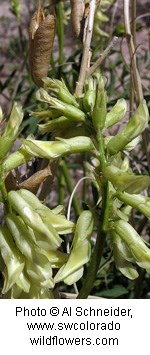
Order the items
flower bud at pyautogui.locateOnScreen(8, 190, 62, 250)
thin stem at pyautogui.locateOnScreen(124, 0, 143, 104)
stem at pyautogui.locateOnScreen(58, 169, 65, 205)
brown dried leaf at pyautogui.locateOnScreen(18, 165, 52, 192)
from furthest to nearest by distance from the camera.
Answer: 1. stem at pyautogui.locateOnScreen(58, 169, 65, 205)
2. thin stem at pyautogui.locateOnScreen(124, 0, 143, 104)
3. brown dried leaf at pyautogui.locateOnScreen(18, 165, 52, 192)
4. flower bud at pyautogui.locateOnScreen(8, 190, 62, 250)

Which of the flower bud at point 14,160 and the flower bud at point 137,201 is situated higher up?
the flower bud at point 14,160

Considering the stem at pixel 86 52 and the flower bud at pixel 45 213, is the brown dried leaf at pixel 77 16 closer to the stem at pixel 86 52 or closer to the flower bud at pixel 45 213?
the stem at pixel 86 52

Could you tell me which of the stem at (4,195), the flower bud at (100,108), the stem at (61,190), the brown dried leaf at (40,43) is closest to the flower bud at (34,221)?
the stem at (4,195)

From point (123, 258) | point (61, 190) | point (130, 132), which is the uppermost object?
point (130, 132)

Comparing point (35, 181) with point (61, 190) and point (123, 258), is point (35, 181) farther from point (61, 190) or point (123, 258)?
point (61, 190)

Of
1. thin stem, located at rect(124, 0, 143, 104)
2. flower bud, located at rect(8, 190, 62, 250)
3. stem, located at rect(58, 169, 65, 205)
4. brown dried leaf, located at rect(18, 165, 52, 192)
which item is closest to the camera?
flower bud, located at rect(8, 190, 62, 250)

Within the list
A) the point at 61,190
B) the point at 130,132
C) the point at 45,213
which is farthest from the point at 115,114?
the point at 61,190

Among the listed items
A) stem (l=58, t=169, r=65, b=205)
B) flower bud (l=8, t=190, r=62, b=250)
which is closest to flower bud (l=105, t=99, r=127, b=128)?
flower bud (l=8, t=190, r=62, b=250)

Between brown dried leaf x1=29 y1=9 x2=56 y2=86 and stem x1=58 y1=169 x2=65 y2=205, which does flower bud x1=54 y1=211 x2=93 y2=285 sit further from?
stem x1=58 y1=169 x2=65 y2=205

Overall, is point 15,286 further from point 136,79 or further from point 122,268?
Answer: point 136,79

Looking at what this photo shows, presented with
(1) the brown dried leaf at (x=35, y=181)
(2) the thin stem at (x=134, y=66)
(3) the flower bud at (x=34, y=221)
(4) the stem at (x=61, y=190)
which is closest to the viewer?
(3) the flower bud at (x=34, y=221)

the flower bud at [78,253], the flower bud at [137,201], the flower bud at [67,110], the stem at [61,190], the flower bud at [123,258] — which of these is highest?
the flower bud at [67,110]
